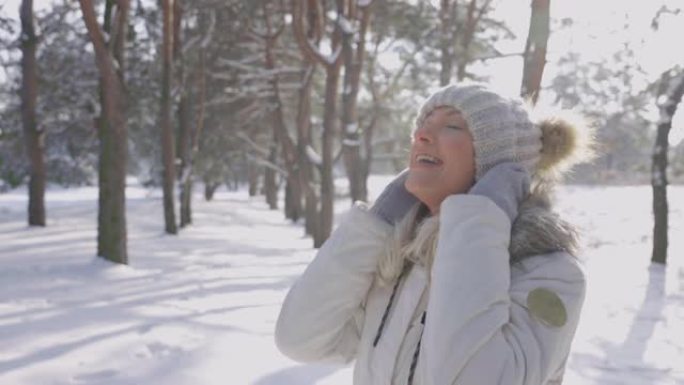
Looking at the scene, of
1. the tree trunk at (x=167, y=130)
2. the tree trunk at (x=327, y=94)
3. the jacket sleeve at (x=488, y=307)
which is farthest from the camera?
the tree trunk at (x=167, y=130)

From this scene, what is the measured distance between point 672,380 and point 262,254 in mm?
7760

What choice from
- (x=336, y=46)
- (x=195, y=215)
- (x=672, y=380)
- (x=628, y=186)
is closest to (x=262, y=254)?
(x=336, y=46)

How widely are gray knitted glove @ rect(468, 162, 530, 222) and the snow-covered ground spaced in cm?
19

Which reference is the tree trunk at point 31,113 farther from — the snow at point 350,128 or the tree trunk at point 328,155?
the snow at point 350,128

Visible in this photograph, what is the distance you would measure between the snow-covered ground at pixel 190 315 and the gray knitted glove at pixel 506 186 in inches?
7.4

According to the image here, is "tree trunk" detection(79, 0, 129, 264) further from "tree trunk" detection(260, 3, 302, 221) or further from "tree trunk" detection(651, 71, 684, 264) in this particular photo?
"tree trunk" detection(651, 71, 684, 264)

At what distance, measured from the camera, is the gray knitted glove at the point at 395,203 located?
166cm

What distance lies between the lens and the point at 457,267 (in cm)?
130

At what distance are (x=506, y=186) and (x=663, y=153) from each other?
1190 centimetres

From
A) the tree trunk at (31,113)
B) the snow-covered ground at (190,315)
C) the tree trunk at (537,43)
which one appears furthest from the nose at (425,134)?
the tree trunk at (31,113)

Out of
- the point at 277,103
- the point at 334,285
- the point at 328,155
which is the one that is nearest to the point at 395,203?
the point at 334,285

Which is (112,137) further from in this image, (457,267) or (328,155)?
(457,267)

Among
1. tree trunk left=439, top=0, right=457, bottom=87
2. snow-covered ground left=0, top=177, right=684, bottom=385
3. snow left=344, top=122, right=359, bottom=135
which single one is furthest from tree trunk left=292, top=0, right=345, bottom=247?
tree trunk left=439, top=0, right=457, bottom=87

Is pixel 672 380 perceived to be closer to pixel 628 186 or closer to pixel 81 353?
pixel 81 353
